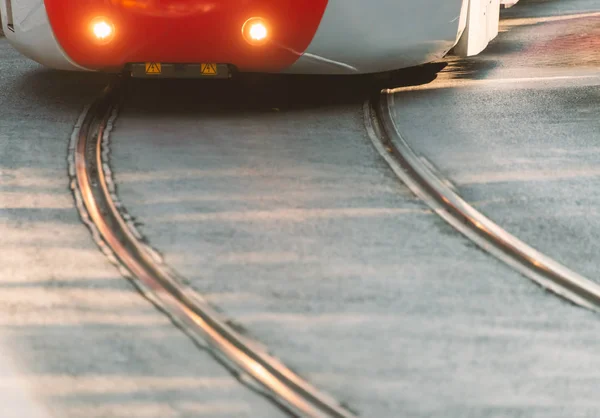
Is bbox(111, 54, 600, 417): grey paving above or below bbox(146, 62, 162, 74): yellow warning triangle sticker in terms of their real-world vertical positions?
below

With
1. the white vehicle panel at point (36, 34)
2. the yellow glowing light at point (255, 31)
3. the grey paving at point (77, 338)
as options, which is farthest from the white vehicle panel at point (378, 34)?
the grey paving at point (77, 338)

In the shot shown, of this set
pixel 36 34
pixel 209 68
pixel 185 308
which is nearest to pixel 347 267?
pixel 185 308

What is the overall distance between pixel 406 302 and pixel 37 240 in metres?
1.58

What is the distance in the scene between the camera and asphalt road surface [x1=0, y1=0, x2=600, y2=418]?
346 cm

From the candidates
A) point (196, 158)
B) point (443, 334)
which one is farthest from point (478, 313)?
point (196, 158)

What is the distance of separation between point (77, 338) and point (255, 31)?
3.06 m

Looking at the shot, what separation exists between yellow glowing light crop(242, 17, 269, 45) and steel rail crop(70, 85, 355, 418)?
1.08 meters

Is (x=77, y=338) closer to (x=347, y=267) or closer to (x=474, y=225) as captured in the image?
(x=347, y=267)

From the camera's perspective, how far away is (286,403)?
3293mm

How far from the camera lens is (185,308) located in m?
3.97

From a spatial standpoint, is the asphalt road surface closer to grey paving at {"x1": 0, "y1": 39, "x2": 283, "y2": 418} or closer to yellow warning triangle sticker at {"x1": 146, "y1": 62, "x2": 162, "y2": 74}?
grey paving at {"x1": 0, "y1": 39, "x2": 283, "y2": 418}

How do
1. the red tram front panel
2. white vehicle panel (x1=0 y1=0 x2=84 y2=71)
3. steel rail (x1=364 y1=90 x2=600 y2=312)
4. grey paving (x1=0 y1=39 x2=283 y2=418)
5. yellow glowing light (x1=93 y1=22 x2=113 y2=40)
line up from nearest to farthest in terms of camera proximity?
grey paving (x1=0 y1=39 x2=283 y2=418), steel rail (x1=364 y1=90 x2=600 y2=312), the red tram front panel, yellow glowing light (x1=93 y1=22 x2=113 y2=40), white vehicle panel (x1=0 y1=0 x2=84 y2=71)

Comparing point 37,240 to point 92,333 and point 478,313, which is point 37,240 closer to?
point 92,333

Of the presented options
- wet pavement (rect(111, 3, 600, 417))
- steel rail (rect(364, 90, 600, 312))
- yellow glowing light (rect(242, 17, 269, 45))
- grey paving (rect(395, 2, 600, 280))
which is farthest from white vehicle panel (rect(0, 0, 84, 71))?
grey paving (rect(395, 2, 600, 280))
